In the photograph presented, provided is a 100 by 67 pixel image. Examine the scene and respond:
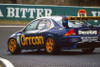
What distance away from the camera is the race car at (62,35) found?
521 inches

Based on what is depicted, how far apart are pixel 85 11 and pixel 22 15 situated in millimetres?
5087

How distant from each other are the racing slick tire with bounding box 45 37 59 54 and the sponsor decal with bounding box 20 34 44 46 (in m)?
0.36

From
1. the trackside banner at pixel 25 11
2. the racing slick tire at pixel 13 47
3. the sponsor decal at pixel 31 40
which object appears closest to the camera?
the sponsor decal at pixel 31 40

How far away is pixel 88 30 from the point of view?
1345 centimetres

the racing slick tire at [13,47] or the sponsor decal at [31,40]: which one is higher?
the sponsor decal at [31,40]

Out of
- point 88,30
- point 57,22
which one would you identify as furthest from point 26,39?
point 88,30

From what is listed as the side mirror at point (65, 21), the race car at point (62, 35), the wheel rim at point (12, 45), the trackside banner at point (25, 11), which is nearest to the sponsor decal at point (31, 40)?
the race car at point (62, 35)

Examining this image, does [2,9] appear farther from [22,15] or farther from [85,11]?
[85,11]

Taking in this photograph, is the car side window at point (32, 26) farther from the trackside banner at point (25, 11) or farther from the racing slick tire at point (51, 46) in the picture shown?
the trackside banner at point (25, 11)

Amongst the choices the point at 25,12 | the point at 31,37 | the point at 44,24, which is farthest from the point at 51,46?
the point at 25,12

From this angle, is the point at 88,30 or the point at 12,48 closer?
the point at 88,30

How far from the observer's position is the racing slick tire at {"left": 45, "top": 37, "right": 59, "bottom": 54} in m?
13.4

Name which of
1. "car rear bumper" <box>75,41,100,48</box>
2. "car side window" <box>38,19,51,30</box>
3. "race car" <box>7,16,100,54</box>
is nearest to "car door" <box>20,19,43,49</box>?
"race car" <box>7,16,100,54</box>

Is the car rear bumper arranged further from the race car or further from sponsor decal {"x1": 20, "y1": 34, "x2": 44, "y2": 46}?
sponsor decal {"x1": 20, "y1": 34, "x2": 44, "y2": 46}
